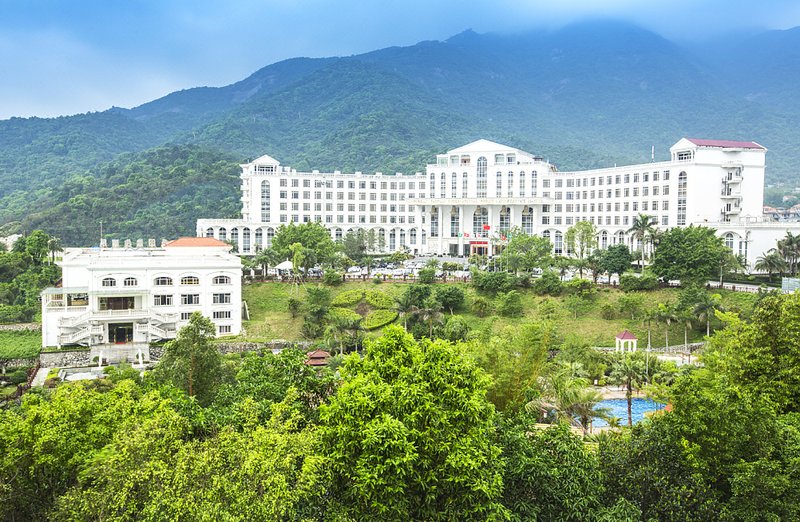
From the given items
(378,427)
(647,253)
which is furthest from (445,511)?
(647,253)

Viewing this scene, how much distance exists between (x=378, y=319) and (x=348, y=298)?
380 centimetres

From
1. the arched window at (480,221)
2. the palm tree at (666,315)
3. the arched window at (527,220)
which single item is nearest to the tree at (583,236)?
the arched window at (527,220)

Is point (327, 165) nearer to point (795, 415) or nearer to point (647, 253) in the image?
point (647, 253)

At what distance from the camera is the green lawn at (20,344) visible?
140ft

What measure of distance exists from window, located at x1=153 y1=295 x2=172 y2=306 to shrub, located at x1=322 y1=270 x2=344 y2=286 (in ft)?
44.4

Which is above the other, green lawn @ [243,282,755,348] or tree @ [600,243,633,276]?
tree @ [600,243,633,276]

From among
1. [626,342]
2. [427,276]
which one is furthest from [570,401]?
[427,276]

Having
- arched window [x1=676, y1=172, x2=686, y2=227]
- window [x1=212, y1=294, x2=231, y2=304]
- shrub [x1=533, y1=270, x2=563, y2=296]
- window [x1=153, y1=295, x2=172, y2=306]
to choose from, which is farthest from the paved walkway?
arched window [x1=676, y1=172, x2=686, y2=227]

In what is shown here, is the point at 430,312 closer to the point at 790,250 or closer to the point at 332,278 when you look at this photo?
the point at 332,278

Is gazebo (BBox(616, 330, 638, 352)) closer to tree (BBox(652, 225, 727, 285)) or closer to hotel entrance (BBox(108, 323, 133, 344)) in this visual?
tree (BBox(652, 225, 727, 285))

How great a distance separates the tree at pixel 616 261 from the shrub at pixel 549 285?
522 cm

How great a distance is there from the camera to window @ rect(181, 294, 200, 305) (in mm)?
46719

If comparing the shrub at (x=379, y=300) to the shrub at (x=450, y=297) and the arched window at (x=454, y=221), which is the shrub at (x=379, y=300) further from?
the arched window at (x=454, y=221)

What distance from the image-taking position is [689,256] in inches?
1933
